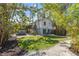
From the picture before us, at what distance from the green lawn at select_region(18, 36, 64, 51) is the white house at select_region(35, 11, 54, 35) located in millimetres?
75

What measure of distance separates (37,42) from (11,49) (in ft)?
1.03

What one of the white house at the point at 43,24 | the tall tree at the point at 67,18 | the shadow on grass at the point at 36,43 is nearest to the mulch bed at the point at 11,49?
the shadow on grass at the point at 36,43

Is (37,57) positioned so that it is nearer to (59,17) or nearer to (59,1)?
(59,17)

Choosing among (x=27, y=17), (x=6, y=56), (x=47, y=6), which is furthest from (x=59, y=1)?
(x=6, y=56)

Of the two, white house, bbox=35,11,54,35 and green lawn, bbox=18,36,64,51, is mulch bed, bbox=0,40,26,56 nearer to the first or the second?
green lawn, bbox=18,36,64,51

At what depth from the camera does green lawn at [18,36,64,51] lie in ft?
8.24

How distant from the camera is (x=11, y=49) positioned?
2.53 meters

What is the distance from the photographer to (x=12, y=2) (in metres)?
2.54

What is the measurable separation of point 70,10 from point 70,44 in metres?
0.39

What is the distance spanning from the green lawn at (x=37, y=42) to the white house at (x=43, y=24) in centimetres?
7

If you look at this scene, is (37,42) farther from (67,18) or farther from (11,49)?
(67,18)

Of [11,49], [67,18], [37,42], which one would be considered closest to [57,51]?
[37,42]

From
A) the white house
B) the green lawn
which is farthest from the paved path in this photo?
the white house

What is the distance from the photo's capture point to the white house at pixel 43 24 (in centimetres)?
250
